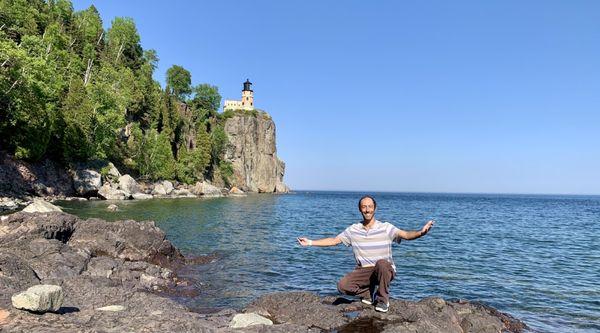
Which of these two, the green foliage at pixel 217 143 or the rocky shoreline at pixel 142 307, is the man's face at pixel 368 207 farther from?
the green foliage at pixel 217 143

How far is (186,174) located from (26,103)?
57.4 metres

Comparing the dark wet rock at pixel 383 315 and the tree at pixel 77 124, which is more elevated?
the tree at pixel 77 124

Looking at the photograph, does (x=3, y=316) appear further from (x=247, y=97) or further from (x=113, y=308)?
(x=247, y=97)

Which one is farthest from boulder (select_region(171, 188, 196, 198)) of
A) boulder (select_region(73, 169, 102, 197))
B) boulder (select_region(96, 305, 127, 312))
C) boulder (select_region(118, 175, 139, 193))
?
boulder (select_region(96, 305, 127, 312))

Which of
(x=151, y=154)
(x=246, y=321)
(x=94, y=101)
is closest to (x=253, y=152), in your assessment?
(x=151, y=154)

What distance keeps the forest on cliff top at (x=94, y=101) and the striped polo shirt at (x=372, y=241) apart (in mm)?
41146

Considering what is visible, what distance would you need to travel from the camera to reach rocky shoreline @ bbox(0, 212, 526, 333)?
7668 millimetres

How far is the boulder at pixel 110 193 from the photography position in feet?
200

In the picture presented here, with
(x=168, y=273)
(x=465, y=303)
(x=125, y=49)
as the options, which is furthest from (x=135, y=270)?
(x=125, y=49)

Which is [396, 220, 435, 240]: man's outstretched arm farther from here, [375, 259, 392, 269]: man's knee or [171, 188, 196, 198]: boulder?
[171, 188, 196, 198]: boulder

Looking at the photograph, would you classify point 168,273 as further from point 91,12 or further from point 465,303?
point 91,12

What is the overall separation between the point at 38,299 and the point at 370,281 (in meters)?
6.64

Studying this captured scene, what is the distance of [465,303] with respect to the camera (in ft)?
37.8

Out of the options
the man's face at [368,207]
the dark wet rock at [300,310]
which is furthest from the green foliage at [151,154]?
the man's face at [368,207]
